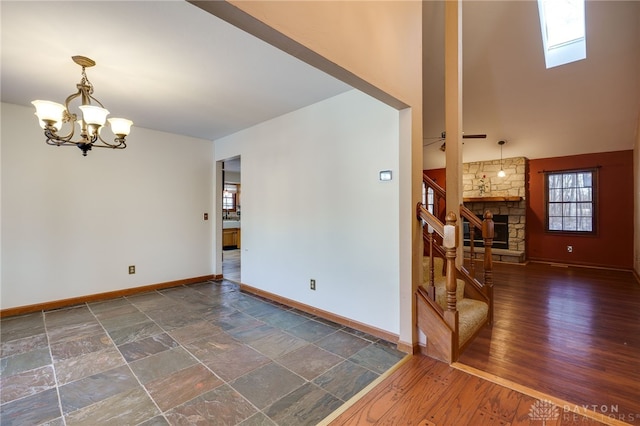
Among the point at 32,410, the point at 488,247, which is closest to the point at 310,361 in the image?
the point at 32,410

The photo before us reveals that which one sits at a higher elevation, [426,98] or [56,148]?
[426,98]

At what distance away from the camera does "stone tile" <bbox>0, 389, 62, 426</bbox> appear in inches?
65.3

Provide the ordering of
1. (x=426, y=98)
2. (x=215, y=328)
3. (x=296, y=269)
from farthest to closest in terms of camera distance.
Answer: (x=426, y=98), (x=296, y=269), (x=215, y=328)

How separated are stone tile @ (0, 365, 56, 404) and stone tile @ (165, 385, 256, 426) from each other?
1072mm

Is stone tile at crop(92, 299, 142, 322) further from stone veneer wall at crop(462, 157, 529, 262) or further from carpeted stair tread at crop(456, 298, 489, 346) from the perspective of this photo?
stone veneer wall at crop(462, 157, 529, 262)

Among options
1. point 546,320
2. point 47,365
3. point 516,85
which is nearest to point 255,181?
point 47,365

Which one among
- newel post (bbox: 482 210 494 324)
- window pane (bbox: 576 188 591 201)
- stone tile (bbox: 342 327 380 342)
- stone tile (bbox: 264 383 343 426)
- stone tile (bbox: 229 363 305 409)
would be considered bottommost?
stone tile (bbox: 229 363 305 409)

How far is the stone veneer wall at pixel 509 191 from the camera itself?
639 centimetres

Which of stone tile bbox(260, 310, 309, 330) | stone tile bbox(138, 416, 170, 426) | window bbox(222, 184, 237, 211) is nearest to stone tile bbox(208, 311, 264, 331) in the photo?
stone tile bbox(260, 310, 309, 330)

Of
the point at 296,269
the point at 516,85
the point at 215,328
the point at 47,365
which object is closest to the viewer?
the point at 47,365

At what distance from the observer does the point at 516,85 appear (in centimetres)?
466

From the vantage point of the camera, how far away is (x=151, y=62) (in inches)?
93.2

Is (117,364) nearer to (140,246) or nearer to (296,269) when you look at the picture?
(296,269)

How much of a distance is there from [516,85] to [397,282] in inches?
169
